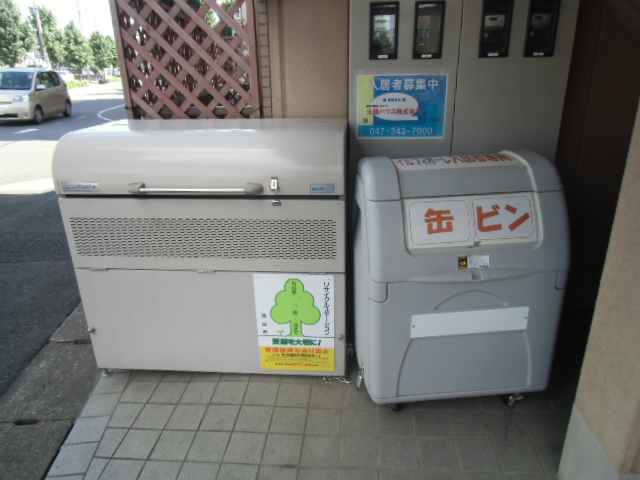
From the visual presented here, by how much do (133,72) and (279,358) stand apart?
91.7 inches

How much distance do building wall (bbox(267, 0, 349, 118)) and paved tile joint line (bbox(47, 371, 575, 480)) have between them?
71.0 inches

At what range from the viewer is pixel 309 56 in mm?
2818

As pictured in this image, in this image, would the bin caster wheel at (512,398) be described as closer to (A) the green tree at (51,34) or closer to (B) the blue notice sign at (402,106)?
(B) the blue notice sign at (402,106)

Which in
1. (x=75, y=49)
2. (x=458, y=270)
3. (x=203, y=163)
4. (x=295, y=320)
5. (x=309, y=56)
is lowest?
(x=295, y=320)

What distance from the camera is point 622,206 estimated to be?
1.67 meters

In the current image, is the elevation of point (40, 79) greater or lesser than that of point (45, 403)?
greater

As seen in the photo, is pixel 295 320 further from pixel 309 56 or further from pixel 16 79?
pixel 16 79

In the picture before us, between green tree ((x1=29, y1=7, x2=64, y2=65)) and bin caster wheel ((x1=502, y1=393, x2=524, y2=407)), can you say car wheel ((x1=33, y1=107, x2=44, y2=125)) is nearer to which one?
bin caster wheel ((x1=502, y1=393, x2=524, y2=407))

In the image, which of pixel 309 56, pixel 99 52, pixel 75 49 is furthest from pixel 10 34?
pixel 309 56

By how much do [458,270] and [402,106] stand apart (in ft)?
3.67

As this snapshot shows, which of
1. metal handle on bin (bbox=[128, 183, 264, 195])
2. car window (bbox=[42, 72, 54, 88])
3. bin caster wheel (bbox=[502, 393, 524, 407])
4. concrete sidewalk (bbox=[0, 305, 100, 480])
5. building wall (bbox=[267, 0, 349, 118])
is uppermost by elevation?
building wall (bbox=[267, 0, 349, 118])

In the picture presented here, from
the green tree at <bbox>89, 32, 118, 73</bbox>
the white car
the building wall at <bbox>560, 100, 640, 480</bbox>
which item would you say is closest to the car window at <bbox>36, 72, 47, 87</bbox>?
the white car

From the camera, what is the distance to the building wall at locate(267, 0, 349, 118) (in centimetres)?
274

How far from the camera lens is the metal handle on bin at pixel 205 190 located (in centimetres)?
222
